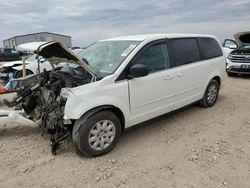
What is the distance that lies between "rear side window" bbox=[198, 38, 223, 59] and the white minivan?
0.39 m

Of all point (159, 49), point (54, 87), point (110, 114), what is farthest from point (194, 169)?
point (54, 87)

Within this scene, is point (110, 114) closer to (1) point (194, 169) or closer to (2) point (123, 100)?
(2) point (123, 100)

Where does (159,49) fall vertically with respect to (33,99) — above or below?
above

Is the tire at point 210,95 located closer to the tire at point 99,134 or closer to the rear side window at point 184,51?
the rear side window at point 184,51

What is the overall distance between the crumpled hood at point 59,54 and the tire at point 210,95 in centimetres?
294

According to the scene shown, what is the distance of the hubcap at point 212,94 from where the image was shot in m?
5.51

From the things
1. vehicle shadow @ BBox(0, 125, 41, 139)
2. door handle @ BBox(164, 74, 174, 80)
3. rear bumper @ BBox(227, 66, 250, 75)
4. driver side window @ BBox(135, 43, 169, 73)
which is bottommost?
vehicle shadow @ BBox(0, 125, 41, 139)

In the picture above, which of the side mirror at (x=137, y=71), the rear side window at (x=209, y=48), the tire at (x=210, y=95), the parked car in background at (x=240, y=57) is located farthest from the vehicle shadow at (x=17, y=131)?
the parked car in background at (x=240, y=57)

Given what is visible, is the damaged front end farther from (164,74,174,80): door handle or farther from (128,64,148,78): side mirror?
(164,74,174,80): door handle

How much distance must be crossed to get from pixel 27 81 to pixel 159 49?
8.31 feet

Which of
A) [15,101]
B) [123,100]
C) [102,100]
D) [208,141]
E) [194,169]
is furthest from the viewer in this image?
[15,101]

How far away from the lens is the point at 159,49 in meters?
4.20

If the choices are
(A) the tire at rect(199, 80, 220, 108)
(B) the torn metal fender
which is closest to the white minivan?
(B) the torn metal fender

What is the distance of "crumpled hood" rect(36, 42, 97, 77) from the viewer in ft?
10.9
